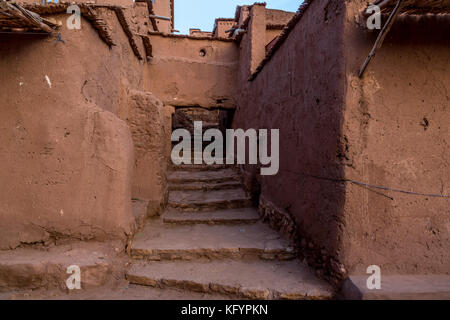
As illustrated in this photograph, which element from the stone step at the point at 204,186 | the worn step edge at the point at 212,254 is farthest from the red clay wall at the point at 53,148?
the stone step at the point at 204,186

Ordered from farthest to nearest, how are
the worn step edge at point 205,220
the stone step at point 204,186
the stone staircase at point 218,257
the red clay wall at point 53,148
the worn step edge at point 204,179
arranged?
the worn step edge at point 204,179
the stone step at point 204,186
the worn step edge at point 205,220
the red clay wall at point 53,148
the stone staircase at point 218,257

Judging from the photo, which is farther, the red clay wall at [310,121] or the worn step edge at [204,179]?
Result: the worn step edge at [204,179]

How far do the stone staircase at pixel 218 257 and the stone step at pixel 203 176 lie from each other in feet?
4.29

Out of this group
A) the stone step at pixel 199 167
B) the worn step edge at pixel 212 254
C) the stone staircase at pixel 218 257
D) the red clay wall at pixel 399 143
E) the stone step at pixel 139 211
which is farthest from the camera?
the stone step at pixel 199 167

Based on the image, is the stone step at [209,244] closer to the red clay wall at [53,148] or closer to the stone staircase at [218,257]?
the stone staircase at [218,257]

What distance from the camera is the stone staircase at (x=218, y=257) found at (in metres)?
2.90

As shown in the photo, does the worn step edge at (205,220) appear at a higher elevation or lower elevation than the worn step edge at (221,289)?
higher

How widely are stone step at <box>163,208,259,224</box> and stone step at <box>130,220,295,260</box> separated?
316mm

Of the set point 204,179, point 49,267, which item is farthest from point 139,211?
point 204,179

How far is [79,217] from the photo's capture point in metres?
3.19

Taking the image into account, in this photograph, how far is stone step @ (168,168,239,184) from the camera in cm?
669

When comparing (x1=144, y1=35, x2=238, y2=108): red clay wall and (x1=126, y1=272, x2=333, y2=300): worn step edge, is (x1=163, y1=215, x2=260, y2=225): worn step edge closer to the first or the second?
(x1=126, y1=272, x2=333, y2=300): worn step edge

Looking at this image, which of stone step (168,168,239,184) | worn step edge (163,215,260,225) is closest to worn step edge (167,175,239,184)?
stone step (168,168,239,184)

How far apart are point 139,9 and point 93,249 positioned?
6.91 meters
